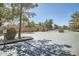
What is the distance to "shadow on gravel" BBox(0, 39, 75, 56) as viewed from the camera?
1.64m

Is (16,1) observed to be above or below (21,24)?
above

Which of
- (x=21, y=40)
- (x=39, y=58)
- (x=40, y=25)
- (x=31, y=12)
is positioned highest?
(x=31, y=12)

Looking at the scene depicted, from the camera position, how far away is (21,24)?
1.66m

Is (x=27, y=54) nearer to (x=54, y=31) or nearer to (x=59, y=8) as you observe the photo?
(x=54, y=31)

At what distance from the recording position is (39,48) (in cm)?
165

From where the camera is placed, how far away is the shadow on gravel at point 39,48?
64.5 inches

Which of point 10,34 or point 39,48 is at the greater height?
point 10,34

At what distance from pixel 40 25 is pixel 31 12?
142mm

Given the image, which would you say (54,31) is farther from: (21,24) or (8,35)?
(8,35)

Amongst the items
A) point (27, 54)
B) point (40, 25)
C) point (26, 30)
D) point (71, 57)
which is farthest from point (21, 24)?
point (71, 57)

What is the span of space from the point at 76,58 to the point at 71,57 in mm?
44

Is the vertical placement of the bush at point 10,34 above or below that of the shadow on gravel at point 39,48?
above

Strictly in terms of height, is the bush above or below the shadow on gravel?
above

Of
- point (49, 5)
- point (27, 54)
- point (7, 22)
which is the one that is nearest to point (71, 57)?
point (27, 54)
